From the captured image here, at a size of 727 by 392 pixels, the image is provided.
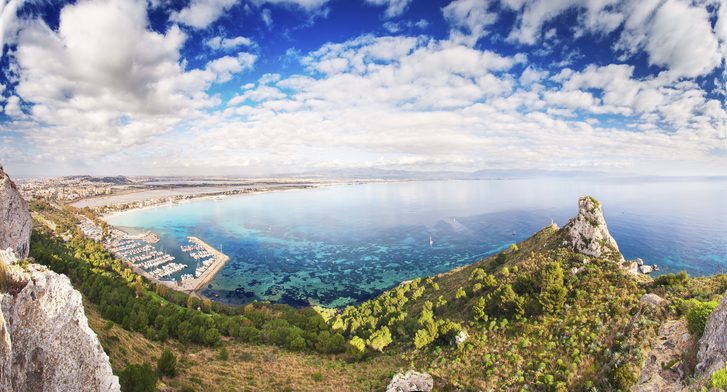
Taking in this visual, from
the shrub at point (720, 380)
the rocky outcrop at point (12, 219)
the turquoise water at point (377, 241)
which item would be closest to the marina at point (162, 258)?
the turquoise water at point (377, 241)

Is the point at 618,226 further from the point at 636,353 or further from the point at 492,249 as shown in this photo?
the point at 636,353

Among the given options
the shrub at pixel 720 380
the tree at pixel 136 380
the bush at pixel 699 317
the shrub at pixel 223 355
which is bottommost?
the shrub at pixel 223 355

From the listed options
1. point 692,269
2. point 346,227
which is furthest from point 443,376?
point 346,227

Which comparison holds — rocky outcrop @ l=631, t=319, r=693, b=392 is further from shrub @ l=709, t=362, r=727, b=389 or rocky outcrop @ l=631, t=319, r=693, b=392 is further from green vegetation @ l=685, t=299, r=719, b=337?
shrub @ l=709, t=362, r=727, b=389

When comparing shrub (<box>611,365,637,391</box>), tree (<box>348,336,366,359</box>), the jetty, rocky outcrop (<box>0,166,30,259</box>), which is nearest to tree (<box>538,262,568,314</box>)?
shrub (<box>611,365,637,391</box>)

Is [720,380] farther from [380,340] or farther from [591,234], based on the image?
[591,234]

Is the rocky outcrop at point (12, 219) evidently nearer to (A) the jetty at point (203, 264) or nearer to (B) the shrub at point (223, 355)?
(B) the shrub at point (223, 355)
